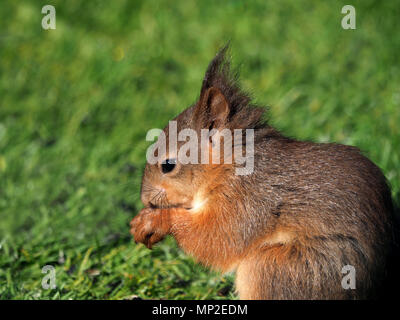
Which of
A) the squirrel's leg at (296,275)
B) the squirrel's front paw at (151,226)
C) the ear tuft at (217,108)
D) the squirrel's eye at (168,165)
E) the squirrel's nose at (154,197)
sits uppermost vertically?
the ear tuft at (217,108)

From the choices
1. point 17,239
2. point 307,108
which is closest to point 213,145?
point 17,239

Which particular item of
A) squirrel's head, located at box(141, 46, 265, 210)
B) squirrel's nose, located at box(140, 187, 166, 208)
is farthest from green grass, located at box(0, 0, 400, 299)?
squirrel's nose, located at box(140, 187, 166, 208)

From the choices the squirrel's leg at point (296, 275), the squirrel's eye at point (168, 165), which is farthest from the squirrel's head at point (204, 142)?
the squirrel's leg at point (296, 275)

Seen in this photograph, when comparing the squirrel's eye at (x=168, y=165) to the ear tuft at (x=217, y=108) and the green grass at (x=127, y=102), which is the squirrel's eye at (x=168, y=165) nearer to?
the ear tuft at (x=217, y=108)

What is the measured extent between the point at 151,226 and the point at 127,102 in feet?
7.01

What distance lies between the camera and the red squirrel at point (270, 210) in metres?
2.37

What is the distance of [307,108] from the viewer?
4.54 metres

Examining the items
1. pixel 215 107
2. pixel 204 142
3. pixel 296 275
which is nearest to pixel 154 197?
pixel 204 142

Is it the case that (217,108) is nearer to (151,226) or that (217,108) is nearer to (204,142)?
(204,142)

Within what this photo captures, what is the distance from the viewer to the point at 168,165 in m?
2.69

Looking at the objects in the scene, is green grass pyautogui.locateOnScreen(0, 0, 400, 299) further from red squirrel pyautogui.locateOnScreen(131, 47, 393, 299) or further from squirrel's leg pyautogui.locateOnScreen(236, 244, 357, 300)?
squirrel's leg pyautogui.locateOnScreen(236, 244, 357, 300)

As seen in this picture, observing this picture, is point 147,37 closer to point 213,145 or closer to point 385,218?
point 213,145

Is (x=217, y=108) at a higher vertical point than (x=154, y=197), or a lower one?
higher
